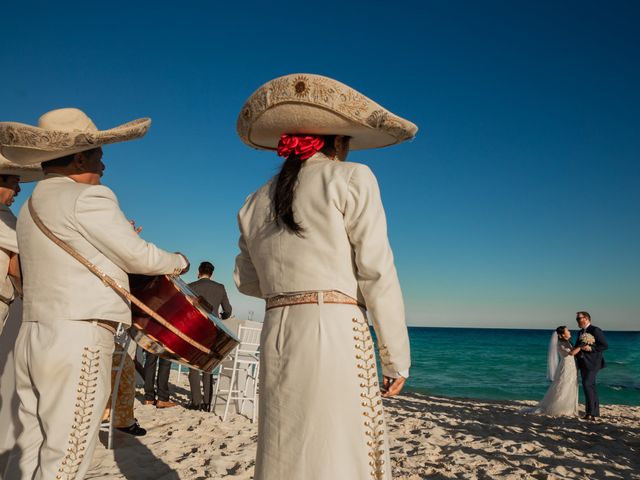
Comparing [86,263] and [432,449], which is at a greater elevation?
[86,263]

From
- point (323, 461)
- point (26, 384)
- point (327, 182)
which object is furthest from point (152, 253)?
point (323, 461)

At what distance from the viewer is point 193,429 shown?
538cm

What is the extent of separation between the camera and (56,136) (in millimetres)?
2168

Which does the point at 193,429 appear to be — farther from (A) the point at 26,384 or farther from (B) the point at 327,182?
(B) the point at 327,182

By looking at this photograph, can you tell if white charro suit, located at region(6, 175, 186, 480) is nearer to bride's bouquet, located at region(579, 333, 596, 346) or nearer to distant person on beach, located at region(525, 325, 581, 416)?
distant person on beach, located at region(525, 325, 581, 416)

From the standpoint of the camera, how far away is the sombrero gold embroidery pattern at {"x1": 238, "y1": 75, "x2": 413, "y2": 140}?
173 centimetres

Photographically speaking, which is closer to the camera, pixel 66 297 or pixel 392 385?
pixel 392 385

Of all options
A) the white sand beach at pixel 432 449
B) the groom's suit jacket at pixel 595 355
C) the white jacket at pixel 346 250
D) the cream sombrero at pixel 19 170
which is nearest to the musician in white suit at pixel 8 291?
the cream sombrero at pixel 19 170

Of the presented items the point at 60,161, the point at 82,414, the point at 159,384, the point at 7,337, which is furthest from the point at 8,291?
the point at 159,384

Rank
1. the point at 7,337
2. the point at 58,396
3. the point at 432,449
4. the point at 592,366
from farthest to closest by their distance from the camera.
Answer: the point at 592,366 < the point at 432,449 < the point at 7,337 < the point at 58,396

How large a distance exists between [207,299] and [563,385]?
6.46 metres

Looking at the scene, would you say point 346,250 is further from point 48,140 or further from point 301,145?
point 48,140

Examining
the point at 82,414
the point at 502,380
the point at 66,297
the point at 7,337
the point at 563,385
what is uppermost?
the point at 66,297

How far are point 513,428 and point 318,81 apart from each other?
6.30m
